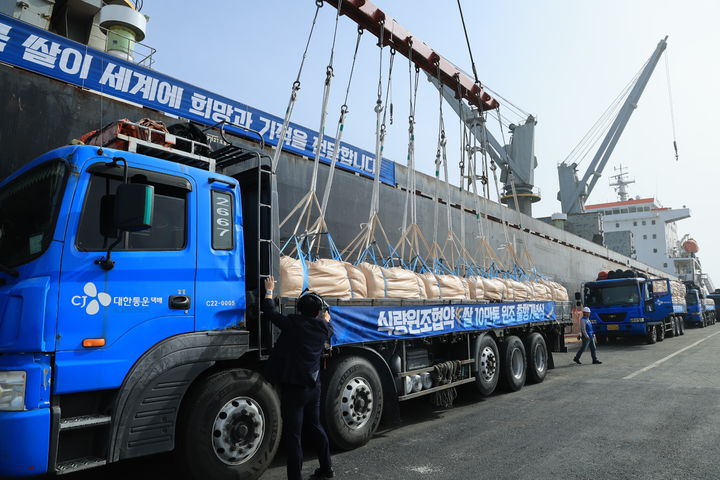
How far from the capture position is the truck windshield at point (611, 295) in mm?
17250

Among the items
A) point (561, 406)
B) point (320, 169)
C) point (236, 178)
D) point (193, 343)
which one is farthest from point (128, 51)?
point (561, 406)

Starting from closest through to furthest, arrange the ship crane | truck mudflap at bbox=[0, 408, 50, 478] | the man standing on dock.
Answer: truck mudflap at bbox=[0, 408, 50, 478]
the man standing on dock
the ship crane

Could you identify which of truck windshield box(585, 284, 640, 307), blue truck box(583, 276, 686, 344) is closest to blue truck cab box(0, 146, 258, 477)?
blue truck box(583, 276, 686, 344)

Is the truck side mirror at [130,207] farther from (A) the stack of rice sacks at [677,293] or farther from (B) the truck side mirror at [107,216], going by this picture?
(A) the stack of rice sacks at [677,293]

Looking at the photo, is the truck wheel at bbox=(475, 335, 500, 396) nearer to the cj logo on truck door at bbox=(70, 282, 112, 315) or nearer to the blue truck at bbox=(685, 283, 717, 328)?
the cj logo on truck door at bbox=(70, 282, 112, 315)

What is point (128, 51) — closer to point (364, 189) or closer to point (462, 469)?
point (364, 189)

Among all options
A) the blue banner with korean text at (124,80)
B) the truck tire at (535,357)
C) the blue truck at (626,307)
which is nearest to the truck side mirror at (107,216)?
the blue banner with korean text at (124,80)

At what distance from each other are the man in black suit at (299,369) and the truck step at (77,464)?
1.37 metres

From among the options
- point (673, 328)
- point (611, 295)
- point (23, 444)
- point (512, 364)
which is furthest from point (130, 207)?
point (673, 328)

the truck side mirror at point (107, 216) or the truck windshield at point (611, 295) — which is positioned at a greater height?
the truck side mirror at point (107, 216)

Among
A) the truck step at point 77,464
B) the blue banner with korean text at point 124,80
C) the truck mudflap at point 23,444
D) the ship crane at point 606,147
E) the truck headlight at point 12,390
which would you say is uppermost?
the ship crane at point 606,147

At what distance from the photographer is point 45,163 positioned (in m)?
3.68

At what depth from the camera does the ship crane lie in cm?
4028

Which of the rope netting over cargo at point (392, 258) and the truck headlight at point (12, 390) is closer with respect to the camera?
the truck headlight at point (12, 390)
